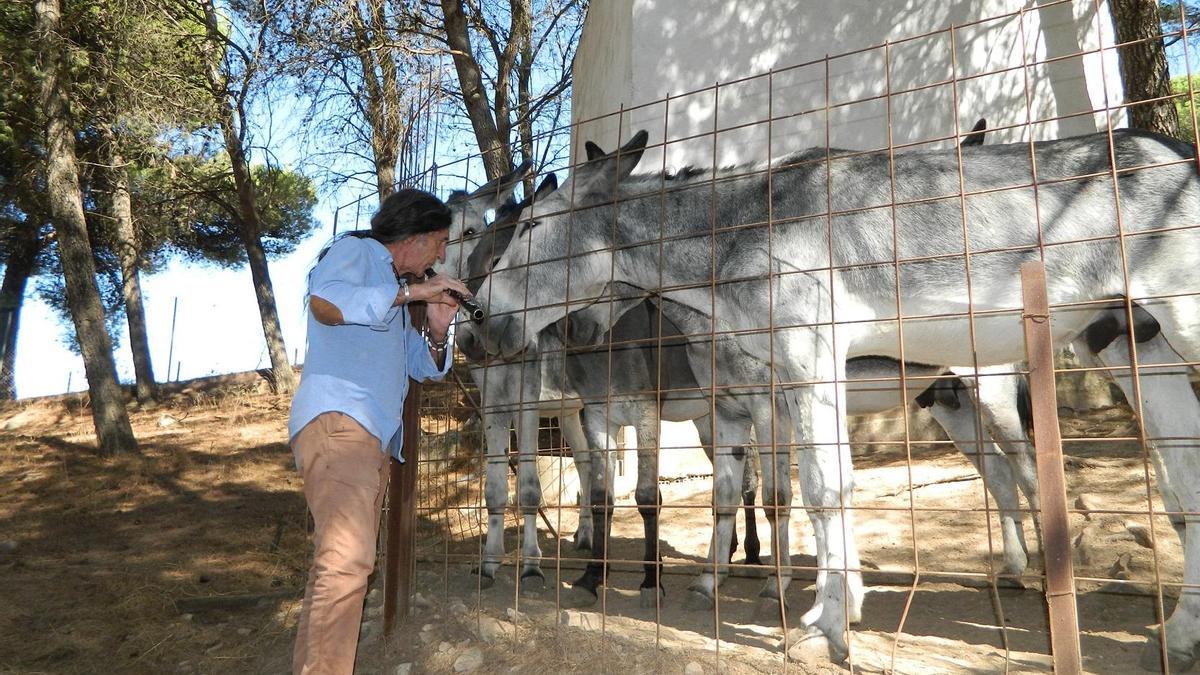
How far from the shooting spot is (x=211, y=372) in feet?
59.9

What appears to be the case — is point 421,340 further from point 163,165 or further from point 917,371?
point 163,165

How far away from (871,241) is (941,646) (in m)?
1.88

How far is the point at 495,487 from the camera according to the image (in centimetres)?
630

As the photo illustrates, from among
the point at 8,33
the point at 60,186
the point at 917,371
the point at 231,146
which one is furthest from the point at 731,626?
the point at 8,33

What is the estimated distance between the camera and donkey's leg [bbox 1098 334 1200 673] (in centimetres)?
370

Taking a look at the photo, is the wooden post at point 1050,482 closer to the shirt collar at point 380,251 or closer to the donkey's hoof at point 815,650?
the donkey's hoof at point 815,650

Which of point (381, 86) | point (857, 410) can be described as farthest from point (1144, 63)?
point (381, 86)

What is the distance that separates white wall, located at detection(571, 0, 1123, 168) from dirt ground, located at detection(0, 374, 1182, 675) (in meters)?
3.26

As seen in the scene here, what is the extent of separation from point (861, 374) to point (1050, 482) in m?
2.71

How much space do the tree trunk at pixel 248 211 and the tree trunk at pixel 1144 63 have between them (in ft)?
35.1

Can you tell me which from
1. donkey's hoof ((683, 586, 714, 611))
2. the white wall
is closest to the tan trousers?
donkey's hoof ((683, 586, 714, 611))

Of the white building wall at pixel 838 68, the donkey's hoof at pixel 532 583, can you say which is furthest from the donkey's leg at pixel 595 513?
the white building wall at pixel 838 68

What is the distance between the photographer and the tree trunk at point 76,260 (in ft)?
35.5

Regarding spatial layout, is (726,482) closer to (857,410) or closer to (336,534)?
(857,410)
